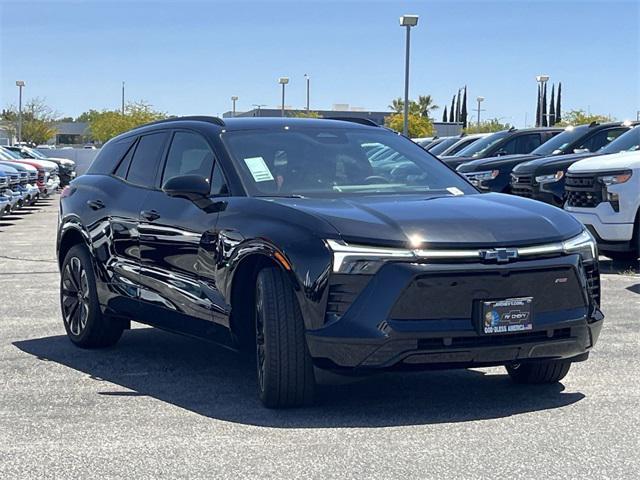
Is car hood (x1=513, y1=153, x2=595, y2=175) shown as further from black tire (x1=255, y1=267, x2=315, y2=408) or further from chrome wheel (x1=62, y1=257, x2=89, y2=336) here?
black tire (x1=255, y1=267, x2=315, y2=408)

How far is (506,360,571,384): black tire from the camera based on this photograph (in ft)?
21.7

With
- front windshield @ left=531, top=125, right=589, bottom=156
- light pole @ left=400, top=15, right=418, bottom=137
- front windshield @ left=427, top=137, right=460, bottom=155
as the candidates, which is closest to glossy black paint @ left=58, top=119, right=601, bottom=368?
front windshield @ left=531, top=125, right=589, bottom=156

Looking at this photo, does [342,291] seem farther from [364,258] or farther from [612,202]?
[612,202]

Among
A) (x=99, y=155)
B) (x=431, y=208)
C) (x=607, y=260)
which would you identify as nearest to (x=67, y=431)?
(x=431, y=208)

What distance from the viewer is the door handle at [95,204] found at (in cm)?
822

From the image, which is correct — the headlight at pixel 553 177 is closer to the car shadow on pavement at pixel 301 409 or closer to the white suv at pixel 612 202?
the white suv at pixel 612 202

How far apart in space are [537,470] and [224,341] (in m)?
2.29

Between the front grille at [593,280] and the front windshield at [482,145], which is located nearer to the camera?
the front grille at [593,280]

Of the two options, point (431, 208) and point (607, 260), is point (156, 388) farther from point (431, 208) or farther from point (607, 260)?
point (607, 260)

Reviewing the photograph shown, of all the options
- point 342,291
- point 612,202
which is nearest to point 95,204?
point 342,291

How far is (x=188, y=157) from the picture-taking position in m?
7.52

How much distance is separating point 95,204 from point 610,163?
6.73m

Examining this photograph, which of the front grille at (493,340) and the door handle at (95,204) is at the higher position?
the door handle at (95,204)

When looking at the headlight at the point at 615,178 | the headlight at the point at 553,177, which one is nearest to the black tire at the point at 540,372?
the headlight at the point at 615,178
